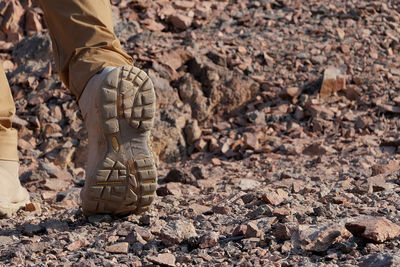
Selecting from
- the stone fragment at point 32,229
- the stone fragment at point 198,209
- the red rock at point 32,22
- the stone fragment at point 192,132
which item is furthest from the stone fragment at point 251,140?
the red rock at point 32,22

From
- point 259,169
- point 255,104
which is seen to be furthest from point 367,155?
point 255,104

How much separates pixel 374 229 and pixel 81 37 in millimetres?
1246

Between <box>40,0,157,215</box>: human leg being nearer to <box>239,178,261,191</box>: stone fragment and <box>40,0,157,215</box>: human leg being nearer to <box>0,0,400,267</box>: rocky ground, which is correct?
<box>0,0,400,267</box>: rocky ground

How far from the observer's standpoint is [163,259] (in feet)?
5.35

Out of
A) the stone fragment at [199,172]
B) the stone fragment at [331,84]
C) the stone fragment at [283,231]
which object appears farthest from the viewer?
the stone fragment at [331,84]

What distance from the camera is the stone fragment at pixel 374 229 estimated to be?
5.30 ft

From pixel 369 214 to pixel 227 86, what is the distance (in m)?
2.92

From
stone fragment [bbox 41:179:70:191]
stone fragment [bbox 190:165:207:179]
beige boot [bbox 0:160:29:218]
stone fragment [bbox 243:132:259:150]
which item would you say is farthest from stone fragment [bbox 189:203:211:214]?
stone fragment [bbox 243:132:259:150]

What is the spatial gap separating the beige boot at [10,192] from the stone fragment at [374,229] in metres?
1.45

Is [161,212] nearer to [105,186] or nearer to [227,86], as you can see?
[105,186]

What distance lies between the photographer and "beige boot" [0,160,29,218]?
249cm

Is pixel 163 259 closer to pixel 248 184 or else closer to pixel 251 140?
pixel 248 184

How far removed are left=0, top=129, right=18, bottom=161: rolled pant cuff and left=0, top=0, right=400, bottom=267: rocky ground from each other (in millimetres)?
244

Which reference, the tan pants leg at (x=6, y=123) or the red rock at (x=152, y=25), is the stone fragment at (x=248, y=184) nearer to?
the tan pants leg at (x=6, y=123)
